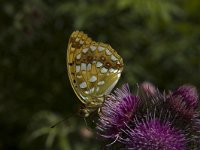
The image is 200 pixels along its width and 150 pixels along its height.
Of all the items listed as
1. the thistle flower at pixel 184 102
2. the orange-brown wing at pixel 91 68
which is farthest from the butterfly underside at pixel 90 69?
the thistle flower at pixel 184 102

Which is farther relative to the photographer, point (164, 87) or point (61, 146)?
point (164, 87)

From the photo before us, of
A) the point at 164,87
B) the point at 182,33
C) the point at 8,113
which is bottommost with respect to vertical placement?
the point at 8,113

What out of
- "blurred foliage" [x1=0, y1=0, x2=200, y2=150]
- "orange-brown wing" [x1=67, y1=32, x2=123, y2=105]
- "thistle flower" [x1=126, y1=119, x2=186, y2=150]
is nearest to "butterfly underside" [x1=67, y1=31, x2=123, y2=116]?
"orange-brown wing" [x1=67, y1=32, x2=123, y2=105]

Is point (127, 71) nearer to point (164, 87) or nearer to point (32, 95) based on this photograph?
point (164, 87)

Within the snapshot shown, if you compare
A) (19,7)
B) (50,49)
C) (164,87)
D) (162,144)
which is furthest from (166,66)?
(162,144)

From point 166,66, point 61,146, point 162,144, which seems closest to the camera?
point 162,144

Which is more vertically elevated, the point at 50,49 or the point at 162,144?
the point at 162,144
